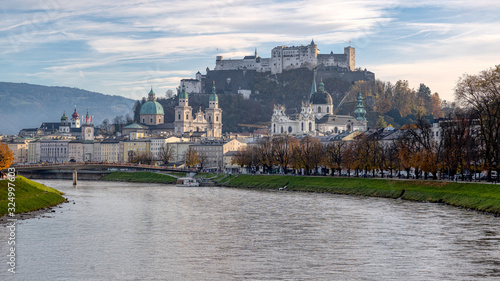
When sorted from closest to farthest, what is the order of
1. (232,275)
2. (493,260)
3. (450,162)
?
(232,275) < (493,260) < (450,162)

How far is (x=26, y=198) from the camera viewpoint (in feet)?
180

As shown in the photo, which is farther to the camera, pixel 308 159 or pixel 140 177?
pixel 140 177

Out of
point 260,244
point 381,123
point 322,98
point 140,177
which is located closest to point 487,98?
point 260,244

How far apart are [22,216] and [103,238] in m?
10.4

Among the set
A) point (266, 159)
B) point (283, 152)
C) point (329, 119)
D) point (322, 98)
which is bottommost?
point (266, 159)

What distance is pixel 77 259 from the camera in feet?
109

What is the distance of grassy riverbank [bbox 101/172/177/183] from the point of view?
112831mm

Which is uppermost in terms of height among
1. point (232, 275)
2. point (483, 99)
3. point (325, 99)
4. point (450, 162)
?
point (325, 99)

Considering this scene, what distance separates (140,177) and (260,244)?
81732 mm

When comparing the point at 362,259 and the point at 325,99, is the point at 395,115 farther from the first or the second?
the point at 362,259

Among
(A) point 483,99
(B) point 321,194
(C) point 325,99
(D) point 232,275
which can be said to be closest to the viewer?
(D) point 232,275

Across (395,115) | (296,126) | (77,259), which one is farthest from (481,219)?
(395,115)

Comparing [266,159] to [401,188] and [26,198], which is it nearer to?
[401,188]

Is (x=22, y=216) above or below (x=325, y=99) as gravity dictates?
below
